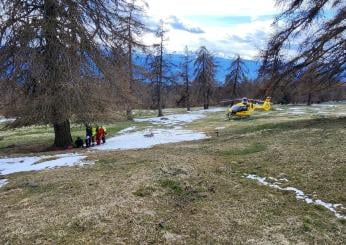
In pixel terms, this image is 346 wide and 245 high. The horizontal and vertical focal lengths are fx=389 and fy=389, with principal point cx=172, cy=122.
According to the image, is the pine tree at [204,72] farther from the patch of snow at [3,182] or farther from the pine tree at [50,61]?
the patch of snow at [3,182]

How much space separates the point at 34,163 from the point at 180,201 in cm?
862

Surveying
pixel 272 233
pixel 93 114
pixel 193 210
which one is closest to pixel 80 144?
pixel 93 114

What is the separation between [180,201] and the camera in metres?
9.83

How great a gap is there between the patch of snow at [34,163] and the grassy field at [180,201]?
1.05m

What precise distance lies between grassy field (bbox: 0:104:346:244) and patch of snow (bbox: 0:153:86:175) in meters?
1.05

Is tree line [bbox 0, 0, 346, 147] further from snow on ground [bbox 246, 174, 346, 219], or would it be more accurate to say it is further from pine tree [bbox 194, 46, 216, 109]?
pine tree [bbox 194, 46, 216, 109]

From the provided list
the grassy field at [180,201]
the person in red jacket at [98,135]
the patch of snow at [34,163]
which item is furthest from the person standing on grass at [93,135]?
the grassy field at [180,201]

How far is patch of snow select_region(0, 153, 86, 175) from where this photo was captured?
589 inches

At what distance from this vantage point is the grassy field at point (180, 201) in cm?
793

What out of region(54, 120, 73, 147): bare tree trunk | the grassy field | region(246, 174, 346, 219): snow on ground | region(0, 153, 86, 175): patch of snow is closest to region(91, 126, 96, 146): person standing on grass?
region(54, 120, 73, 147): bare tree trunk

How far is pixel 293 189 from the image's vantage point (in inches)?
424

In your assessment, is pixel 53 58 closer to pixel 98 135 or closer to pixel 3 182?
pixel 98 135

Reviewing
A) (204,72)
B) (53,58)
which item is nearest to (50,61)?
(53,58)

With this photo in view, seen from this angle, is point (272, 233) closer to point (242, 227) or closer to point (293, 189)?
point (242, 227)
